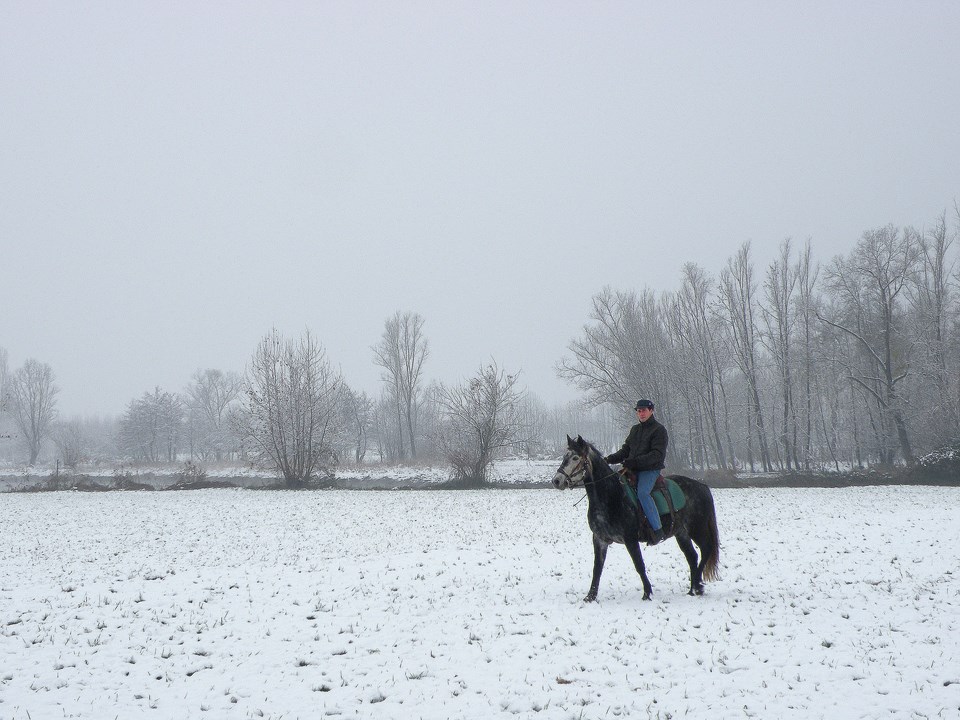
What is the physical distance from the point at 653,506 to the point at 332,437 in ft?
110

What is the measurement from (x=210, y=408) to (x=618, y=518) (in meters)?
105

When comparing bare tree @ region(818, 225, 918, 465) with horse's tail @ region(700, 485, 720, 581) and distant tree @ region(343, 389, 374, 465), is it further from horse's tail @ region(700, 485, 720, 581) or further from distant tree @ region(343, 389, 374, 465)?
distant tree @ region(343, 389, 374, 465)

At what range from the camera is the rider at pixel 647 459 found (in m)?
9.48

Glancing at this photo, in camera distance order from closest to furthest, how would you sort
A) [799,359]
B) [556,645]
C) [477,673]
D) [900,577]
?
1. [477,673]
2. [556,645]
3. [900,577]
4. [799,359]

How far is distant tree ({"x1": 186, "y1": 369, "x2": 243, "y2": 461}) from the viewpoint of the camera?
90.8 metres

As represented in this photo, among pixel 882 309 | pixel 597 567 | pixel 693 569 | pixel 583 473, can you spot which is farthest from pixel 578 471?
pixel 882 309

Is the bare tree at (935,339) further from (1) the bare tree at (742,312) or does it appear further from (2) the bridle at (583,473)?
(2) the bridle at (583,473)

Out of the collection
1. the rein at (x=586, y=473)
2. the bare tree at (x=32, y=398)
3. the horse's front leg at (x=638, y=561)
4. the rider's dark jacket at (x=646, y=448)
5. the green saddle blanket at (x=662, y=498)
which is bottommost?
the horse's front leg at (x=638, y=561)

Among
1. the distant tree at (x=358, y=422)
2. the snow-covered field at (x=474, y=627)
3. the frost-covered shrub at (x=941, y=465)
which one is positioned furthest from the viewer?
the distant tree at (x=358, y=422)

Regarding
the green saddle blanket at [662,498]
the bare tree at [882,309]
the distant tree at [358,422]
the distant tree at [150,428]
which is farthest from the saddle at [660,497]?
the distant tree at [150,428]

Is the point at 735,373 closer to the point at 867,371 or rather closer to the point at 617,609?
the point at 867,371

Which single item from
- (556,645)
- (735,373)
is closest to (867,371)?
(735,373)

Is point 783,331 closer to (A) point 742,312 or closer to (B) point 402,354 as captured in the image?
(A) point 742,312

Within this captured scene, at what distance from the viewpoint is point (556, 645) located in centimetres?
763
